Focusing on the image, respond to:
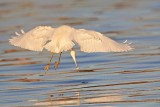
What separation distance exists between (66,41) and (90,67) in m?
2.37

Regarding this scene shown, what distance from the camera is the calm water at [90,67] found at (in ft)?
33.8

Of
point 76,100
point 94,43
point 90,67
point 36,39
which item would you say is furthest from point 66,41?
point 90,67

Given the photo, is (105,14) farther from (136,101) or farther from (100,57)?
(136,101)

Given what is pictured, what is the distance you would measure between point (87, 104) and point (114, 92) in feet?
3.02

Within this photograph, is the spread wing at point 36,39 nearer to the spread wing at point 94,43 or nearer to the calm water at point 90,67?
the spread wing at point 94,43

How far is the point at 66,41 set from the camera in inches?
427

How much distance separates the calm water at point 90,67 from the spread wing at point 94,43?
0.55m

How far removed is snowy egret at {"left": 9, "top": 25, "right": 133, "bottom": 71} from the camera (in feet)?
35.5

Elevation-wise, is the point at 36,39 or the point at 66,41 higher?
the point at 36,39

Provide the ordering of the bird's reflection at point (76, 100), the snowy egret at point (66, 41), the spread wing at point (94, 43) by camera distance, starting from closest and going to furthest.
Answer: the bird's reflection at point (76, 100) < the snowy egret at point (66, 41) < the spread wing at point (94, 43)

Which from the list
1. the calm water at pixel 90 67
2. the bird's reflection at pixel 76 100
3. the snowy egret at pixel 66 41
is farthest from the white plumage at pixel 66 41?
the bird's reflection at pixel 76 100

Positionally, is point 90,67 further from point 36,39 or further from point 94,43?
point 94,43

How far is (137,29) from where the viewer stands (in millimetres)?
18000

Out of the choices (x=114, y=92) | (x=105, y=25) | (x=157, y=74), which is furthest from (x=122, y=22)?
(x=114, y=92)
